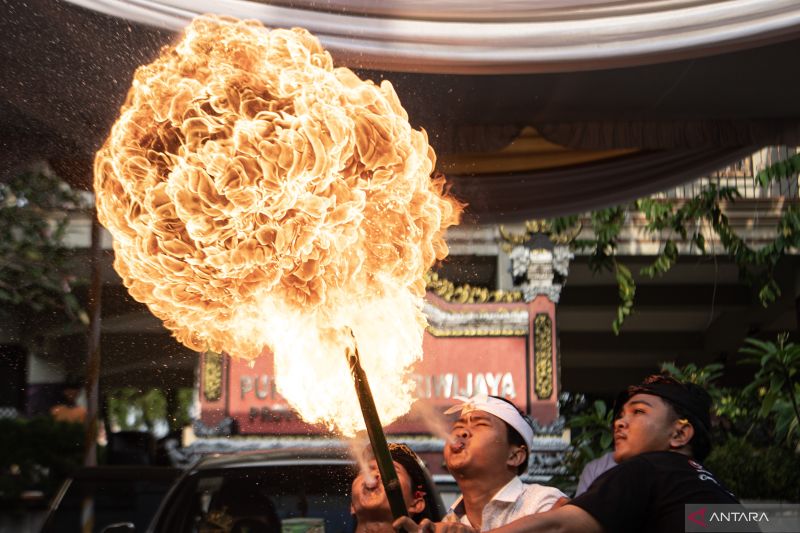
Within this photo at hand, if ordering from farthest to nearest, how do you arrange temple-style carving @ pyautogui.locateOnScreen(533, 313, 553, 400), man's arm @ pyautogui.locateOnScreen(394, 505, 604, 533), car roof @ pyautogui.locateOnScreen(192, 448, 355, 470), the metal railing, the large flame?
temple-style carving @ pyautogui.locateOnScreen(533, 313, 553, 400) → the metal railing → car roof @ pyautogui.locateOnScreen(192, 448, 355, 470) → the large flame → man's arm @ pyautogui.locateOnScreen(394, 505, 604, 533)

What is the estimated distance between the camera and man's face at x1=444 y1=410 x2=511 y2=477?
3.54 m

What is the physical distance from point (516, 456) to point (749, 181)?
8276mm

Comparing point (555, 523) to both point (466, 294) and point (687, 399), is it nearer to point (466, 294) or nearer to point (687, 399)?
point (687, 399)

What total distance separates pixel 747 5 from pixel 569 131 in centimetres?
134

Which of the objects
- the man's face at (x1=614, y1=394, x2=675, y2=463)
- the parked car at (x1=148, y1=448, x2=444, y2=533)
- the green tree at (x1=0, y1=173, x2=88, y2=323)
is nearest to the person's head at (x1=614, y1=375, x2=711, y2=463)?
the man's face at (x1=614, y1=394, x2=675, y2=463)

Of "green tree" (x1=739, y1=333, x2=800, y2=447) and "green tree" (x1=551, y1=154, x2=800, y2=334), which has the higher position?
"green tree" (x1=551, y1=154, x2=800, y2=334)

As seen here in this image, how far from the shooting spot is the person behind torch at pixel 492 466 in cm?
346

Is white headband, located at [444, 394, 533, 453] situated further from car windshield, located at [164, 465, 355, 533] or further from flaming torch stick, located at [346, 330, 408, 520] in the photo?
car windshield, located at [164, 465, 355, 533]

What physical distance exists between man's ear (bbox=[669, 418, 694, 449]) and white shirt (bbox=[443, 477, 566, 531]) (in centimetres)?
42

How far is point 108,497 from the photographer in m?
5.79

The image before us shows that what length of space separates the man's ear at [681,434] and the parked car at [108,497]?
322 cm

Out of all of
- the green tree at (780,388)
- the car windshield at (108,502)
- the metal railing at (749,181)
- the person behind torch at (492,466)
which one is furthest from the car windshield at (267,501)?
the metal railing at (749,181)

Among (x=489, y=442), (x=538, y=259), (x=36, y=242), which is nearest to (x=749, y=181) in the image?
(x=538, y=259)

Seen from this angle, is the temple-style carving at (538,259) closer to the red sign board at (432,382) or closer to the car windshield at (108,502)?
the red sign board at (432,382)
